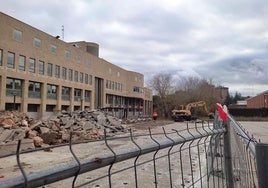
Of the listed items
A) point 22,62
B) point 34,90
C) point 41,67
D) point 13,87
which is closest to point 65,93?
point 41,67

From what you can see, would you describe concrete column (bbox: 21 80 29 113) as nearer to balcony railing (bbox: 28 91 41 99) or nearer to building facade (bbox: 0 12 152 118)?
building facade (bbox: 0 12 152 118)

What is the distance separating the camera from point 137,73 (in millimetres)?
101125

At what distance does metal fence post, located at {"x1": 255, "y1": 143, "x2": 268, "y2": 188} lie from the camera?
1.97 metres

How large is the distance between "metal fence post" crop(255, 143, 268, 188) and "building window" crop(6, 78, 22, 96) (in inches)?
1761

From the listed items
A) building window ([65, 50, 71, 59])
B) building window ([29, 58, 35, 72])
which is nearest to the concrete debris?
building window ([29, 58, 35, 72])

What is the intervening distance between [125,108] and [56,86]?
129 ft

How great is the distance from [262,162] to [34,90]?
5044cm

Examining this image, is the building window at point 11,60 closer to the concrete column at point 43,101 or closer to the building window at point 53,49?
the concrete column at point 43,101

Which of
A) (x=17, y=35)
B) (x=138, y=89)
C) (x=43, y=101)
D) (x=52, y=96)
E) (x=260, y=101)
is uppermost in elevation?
(x=17, y=35)

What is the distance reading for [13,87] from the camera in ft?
148

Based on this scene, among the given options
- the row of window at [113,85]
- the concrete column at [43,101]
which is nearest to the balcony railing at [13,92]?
the concrete column at [43,101]

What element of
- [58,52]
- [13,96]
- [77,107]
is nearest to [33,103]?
[13,96]

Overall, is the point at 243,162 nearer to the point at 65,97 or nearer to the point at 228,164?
the point at 228,164

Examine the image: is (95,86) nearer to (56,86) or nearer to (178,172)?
(56,86)
